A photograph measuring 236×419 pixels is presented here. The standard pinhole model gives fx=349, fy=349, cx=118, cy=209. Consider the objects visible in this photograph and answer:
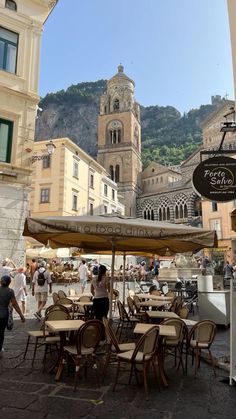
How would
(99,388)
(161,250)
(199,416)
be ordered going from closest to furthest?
(199,416)
(99,388)
(161,250)

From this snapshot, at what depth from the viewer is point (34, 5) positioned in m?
13.4

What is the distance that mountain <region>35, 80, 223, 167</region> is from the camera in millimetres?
98688

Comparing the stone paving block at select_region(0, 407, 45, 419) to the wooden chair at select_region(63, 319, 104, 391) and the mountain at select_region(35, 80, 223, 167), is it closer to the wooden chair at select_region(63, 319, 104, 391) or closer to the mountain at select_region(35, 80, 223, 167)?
the wooden chair at select_region(63, 319, 104, 391)

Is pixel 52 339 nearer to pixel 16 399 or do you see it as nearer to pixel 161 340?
pixel 16 399

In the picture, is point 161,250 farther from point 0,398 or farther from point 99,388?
point 0,398

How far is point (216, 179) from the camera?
19.4ft

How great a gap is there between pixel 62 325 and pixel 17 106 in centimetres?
951

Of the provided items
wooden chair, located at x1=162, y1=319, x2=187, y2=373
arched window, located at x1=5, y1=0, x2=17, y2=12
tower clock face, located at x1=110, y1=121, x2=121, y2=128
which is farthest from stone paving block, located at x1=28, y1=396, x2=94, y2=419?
tower clock face, located at x1=110, y1=121, x2=121, y2=128

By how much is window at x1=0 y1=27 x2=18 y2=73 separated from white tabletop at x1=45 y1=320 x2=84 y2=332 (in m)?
10.2

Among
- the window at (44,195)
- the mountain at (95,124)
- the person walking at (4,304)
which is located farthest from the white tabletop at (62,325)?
the mountain at (95,124)

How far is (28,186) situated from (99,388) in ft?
28.5

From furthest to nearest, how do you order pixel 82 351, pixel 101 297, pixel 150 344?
pixel 101 297
pixel 82 351
pixel 150 344

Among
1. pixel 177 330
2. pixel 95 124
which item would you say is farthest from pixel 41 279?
pixel 95 124

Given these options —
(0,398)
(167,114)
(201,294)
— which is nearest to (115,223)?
(0,398)
